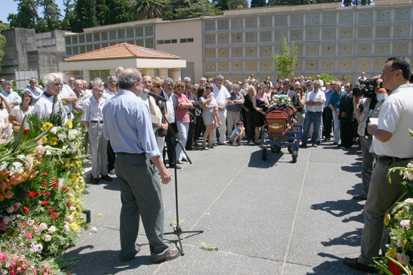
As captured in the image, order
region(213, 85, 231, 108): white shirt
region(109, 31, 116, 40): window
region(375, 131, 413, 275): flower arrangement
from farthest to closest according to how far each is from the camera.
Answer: region(109, 31, 116, 40): window
region(213, 85, 231, 108): white shirt
region(375, 131, 413, 275): flower arrangement

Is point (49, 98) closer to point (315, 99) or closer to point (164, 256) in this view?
point (164, 256)

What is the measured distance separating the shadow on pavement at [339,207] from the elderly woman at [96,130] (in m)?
3.46

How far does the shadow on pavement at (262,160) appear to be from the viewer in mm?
7785

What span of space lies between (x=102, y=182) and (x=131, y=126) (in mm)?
3557

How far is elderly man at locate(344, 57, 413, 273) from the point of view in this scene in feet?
9.93

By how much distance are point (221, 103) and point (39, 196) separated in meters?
7.29

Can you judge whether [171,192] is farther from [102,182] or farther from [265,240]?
[265,240]

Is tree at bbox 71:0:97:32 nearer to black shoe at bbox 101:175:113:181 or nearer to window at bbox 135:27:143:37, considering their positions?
window at bbox 135:27:143:37

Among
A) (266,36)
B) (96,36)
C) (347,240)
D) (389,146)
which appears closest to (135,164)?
(389,146)

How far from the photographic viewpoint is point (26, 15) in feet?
266

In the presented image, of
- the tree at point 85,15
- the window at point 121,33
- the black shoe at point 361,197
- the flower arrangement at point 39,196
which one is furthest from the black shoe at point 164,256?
the tree at point 85,15

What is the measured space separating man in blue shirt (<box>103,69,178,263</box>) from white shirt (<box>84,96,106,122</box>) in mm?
3186

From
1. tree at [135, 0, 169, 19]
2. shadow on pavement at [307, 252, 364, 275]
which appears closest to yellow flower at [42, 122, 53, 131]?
shadow on pavement at [307, 252, 364, 275]

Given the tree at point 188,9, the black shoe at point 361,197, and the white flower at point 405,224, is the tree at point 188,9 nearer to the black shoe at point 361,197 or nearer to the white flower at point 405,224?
the black shoe at point 361,197
